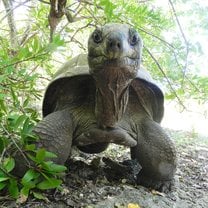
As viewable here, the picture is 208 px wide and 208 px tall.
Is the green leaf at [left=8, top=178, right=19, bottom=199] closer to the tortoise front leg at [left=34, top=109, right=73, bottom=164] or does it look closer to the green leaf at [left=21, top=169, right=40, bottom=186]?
the green leaf at [left=21, top=169, right=40, bottom=186]

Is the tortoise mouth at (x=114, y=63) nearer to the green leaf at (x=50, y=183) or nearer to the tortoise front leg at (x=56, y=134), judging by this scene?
the tortoise front leg at (x=56, y=134)

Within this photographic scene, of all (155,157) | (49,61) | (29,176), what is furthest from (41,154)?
(49,61)

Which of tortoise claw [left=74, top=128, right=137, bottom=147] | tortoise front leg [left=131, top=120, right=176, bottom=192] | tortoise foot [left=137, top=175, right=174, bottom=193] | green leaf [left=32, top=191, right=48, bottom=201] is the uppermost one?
tortoise claw [left=74, top=128, right=137, bottom=147]

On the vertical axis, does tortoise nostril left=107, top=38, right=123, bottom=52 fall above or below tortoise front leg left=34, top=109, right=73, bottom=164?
above

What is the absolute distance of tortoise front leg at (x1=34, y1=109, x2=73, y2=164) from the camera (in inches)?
70.1

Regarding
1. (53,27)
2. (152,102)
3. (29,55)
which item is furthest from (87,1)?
(29,55)

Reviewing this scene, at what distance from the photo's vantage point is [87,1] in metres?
2.28

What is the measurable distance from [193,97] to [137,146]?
0.56 m

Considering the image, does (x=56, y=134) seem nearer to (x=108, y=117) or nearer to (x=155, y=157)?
(x=108, y=117)

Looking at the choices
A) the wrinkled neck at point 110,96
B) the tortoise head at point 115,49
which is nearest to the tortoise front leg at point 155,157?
the wrinkled neck at point 110,96

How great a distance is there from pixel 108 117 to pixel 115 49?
0.51 meters

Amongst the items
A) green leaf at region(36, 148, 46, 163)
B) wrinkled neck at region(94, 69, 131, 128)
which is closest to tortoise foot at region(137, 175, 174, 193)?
wrinkled neck at region(94, 69, 131, 128)

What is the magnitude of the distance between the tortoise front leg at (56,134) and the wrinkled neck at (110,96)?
174mm

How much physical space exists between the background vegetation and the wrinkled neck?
0.75 feet
